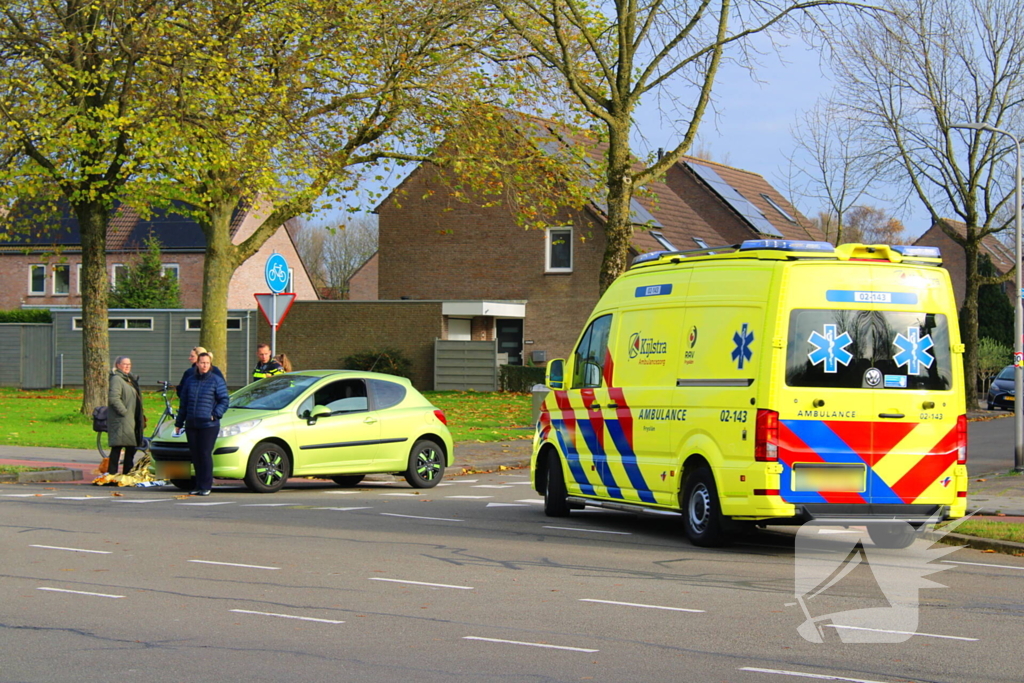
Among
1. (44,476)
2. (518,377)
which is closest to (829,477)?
(44,476)

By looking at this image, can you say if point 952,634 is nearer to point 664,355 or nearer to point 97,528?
point 664,355

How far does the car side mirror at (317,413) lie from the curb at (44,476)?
13.2ft

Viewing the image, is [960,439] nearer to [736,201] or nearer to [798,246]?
[798,246]

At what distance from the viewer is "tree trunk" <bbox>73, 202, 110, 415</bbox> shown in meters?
25.2

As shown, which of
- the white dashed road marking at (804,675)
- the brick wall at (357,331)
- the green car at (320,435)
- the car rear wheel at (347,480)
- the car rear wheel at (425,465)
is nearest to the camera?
the white dashed road marking at (804,675)

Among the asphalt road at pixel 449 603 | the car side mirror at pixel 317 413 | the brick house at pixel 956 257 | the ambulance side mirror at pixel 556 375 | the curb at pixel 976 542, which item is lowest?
the curb at pixel 976 542

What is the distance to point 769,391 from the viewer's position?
9.75 m

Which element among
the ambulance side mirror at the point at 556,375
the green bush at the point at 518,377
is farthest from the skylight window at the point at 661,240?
the ambulance side mirror at the point at 556,375

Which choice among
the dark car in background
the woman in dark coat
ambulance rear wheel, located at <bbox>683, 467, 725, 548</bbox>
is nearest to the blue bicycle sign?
the woman in dark coat

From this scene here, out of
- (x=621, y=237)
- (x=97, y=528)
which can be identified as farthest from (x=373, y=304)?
(x=97, y=528)

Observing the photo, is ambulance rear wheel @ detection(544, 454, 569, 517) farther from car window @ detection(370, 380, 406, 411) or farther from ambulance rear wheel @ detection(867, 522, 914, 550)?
car window @ detection(370, 380, 406, 411)

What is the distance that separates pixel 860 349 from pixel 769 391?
876mm

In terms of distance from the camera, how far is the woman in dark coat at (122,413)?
1616 cm

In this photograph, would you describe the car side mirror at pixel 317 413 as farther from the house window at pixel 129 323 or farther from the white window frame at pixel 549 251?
the house window at pixel 129 323
